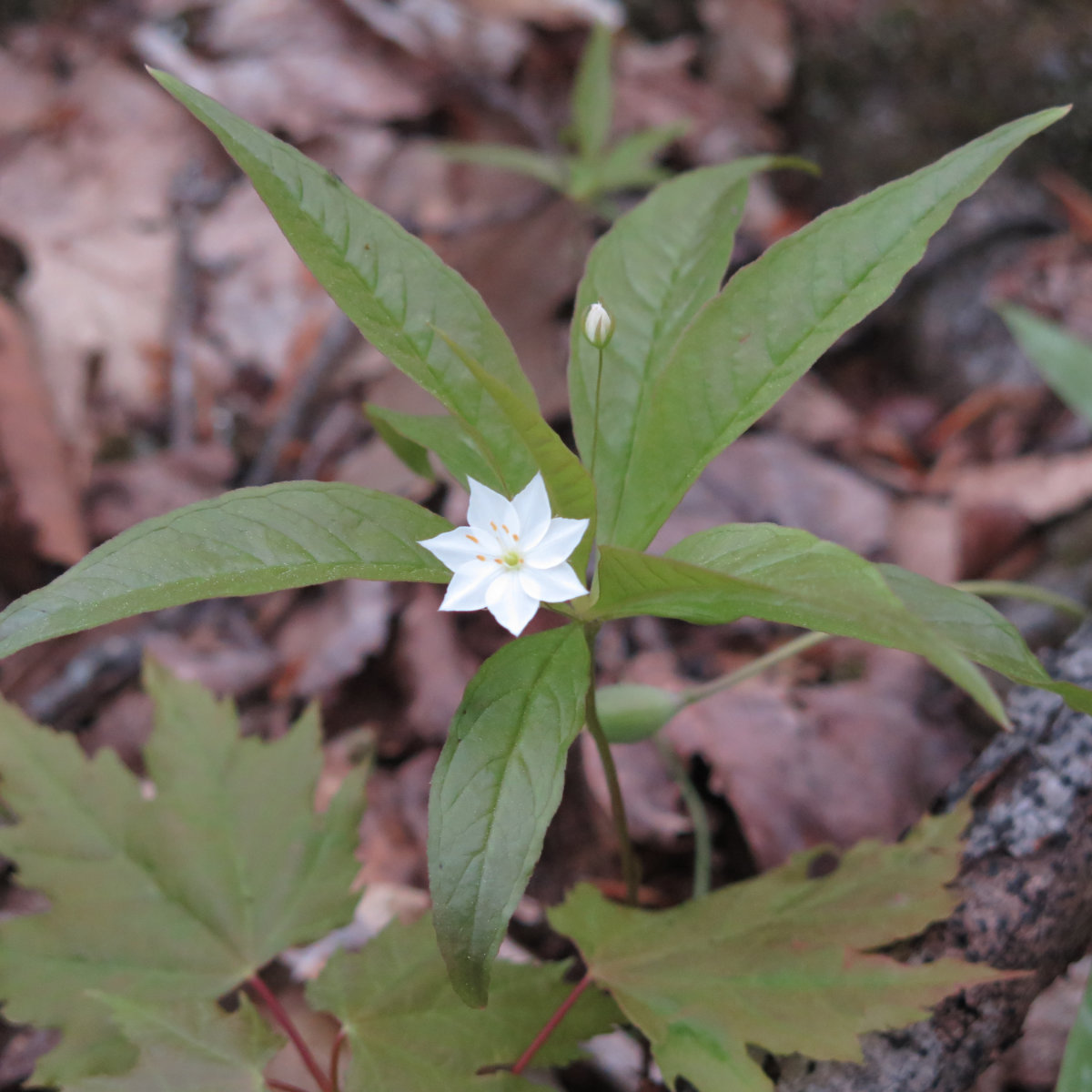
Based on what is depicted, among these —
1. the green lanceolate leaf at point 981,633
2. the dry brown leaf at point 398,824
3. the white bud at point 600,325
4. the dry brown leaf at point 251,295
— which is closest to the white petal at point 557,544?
the white bud at point 600,325

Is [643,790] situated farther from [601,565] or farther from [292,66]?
[292,66]

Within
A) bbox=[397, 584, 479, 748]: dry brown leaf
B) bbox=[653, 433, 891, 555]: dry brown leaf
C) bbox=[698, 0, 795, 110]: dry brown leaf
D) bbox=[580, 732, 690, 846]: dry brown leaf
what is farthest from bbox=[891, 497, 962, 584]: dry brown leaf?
bbox=[698, 0, 795, 110]: dry brown leaf

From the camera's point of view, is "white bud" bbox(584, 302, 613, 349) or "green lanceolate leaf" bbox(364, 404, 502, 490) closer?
"white bud" bbox(584, 302, 613, 349)

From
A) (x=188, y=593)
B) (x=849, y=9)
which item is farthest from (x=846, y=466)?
(x=188, y=593)

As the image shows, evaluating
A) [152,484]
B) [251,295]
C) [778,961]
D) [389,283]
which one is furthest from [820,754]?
[251,295]

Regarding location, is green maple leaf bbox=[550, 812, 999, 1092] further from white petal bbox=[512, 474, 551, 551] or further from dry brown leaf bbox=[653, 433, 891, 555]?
dry brown leaf bbox=[653, 433, 891, 555]

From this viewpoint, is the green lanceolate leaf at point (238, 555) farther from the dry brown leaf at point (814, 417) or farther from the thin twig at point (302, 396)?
the dry brown leaf at point (814, 417)
